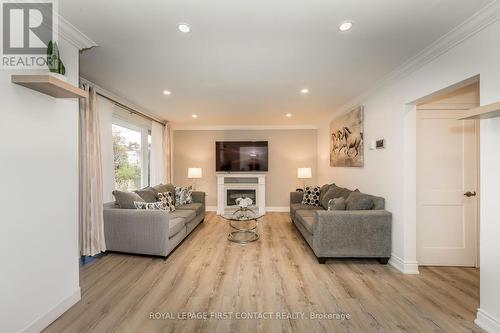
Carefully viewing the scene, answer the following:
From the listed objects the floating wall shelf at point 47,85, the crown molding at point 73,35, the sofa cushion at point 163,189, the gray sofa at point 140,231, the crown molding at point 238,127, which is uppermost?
the crown molding at point 73,35

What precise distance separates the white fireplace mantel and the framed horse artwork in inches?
78.1

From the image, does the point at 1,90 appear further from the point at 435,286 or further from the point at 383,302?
the point at 435,286

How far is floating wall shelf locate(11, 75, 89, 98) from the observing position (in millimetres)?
1482

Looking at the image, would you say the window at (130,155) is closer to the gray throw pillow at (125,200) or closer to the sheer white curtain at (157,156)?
the sheer white curtain at (157,156)

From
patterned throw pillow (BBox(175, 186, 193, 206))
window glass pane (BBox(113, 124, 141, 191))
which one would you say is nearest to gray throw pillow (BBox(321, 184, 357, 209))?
patterned throw pillow (BBox(175, 186, 193, 206))

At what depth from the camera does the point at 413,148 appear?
8.82 feet

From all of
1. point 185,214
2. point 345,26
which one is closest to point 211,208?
point 185,214

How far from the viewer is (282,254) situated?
3.27 m

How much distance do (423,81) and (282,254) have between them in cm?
281

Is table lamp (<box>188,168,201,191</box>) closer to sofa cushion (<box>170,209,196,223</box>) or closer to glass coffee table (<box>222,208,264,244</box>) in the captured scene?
sofa cushion (<box>170,209,196,223</box>)

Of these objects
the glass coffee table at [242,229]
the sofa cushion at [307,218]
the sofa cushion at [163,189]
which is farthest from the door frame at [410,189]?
the sofa cushion at [163,189]

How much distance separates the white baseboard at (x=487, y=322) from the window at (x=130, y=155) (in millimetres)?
5134

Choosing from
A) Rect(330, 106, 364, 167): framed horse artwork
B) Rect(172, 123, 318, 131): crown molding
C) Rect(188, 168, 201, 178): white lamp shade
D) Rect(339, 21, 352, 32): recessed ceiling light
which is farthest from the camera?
Rect(172, 123, 318, 131): crown molding

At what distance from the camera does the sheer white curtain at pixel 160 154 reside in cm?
542
